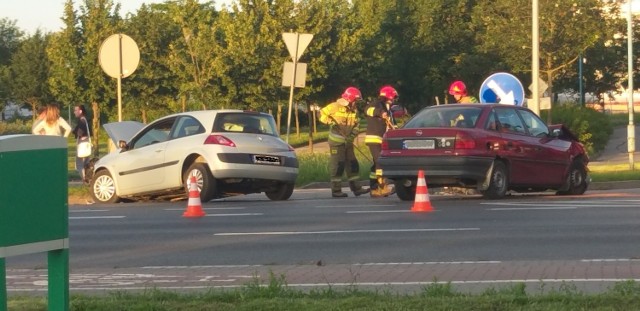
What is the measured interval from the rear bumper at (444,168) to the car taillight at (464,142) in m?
0.18

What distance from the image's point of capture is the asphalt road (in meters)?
9.65

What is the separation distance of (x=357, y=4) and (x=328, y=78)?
12.6 meters

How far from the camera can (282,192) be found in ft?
65.7

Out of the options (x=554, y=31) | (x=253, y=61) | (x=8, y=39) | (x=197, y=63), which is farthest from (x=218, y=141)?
(x=8, y=39)

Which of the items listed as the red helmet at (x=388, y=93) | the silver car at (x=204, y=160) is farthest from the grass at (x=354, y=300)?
the red helmet at (x=388, y=93)

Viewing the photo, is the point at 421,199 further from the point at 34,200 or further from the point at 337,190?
the point at 34,200

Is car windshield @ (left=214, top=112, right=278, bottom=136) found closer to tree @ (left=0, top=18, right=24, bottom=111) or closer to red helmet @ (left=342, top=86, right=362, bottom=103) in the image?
red helmet @ (left=342, top=86, right=362, bottom=103)

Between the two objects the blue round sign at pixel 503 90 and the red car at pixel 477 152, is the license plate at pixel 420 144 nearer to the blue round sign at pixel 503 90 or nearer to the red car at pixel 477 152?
the red car at pixel 477 152

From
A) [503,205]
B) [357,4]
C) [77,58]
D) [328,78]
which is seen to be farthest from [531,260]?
[357,4]

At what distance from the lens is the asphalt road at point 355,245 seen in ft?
31.7

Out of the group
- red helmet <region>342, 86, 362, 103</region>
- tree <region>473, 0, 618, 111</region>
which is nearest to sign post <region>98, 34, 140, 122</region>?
red helmet <region>342, 86, 362, 103</region>

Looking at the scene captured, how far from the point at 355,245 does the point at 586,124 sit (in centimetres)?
2935

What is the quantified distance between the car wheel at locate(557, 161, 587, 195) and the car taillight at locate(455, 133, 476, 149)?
276 centimetres

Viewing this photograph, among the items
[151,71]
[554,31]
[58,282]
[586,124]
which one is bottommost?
[58,282]
